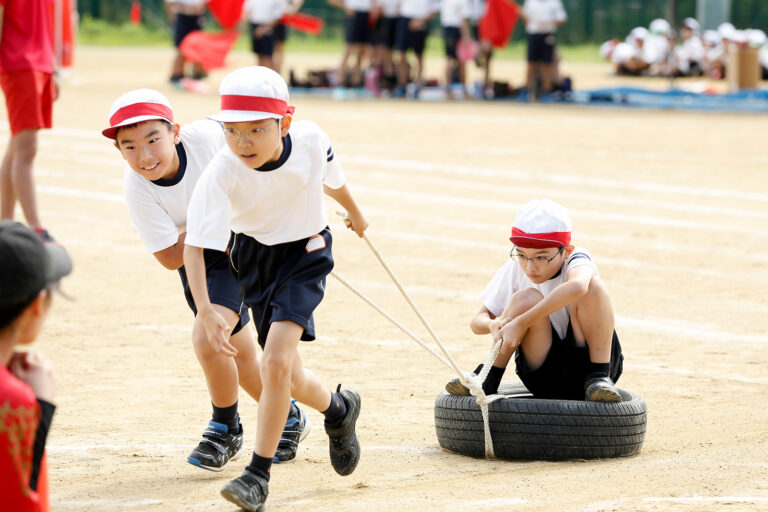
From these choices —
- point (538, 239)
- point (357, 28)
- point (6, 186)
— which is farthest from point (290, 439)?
point (357, 28)

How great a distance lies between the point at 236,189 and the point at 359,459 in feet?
3.96

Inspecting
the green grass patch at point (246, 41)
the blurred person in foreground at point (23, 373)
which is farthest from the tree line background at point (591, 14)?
the blurred person in foreground at point (23, 373)

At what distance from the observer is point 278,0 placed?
22.4 meters

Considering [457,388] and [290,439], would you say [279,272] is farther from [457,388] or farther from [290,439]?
[457,388]

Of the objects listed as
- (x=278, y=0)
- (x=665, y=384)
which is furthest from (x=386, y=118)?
(x=665, y=384)

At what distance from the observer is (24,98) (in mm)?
8516

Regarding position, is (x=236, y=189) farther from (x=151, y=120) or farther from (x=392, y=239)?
(x=392, y=239)

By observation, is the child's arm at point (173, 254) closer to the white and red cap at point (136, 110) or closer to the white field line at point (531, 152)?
the white and red cap at point (136, 110)

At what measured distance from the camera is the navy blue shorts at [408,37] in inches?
877

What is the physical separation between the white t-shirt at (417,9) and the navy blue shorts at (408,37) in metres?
0.12

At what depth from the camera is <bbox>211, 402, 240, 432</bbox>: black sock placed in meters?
5.01

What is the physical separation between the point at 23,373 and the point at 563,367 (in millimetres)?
2769

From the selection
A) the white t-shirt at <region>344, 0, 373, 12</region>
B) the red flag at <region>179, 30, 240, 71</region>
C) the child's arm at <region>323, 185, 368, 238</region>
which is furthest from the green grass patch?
the child's arm at <region>323, 185, 368, 238</region>

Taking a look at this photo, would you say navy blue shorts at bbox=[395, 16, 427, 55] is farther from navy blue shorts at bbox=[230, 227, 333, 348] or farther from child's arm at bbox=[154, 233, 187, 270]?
navy blue shorts at bbox=[230, 227, 333, 348]
